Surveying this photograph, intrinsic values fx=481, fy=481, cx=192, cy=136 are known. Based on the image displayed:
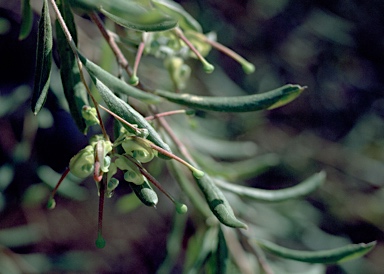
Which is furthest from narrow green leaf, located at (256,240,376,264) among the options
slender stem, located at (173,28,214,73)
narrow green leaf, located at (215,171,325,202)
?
slender stem, located at (173,28,214,73)

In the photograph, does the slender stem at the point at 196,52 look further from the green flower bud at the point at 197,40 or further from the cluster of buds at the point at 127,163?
the cluster of buds at the point at 127,163

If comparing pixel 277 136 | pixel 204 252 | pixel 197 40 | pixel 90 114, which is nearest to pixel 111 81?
pixel 90 114

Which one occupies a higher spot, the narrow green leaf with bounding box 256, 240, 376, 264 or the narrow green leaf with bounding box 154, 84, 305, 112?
the narrow green leaf with bounding box 154, 84, 305, 112

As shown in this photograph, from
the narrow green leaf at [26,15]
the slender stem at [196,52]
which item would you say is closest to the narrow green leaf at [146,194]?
the slender stem at [196,52]

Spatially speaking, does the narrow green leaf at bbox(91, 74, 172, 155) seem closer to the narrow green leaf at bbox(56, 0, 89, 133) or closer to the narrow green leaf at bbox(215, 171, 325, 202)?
the narrow green leaf at bbox(56, 0, 89, 133)

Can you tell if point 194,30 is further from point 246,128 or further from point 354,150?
point 354,150

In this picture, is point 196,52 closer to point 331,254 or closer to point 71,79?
point 71,79

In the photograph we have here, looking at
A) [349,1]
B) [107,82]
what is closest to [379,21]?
[349,1]
